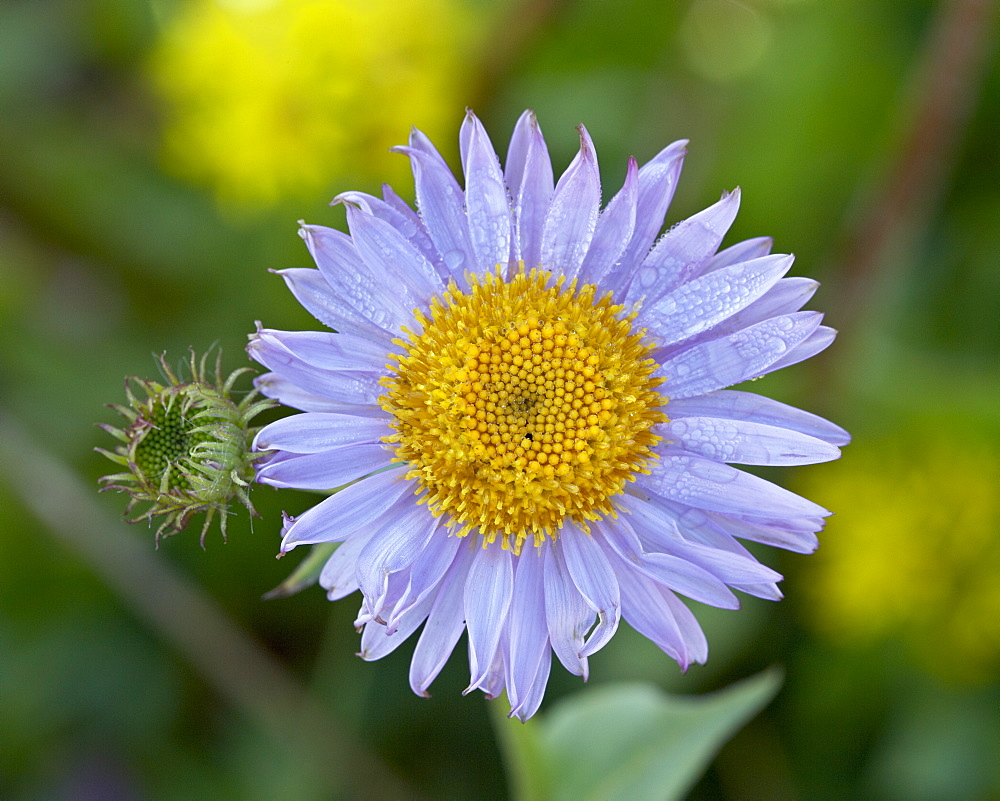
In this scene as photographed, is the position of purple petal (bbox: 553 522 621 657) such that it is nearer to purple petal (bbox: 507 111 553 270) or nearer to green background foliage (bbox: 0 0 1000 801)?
purple petal (bbox: 507 111 553 270)

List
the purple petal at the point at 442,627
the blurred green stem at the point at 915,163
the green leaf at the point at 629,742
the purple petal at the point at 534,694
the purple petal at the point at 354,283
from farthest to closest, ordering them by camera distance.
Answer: the blurred green stem at the point at 915,163
the green leaf at the point at 629,742
the purple petal at the point at 354,283
the purple petal at the point at 442,627
the purple petal at the point at 534,694

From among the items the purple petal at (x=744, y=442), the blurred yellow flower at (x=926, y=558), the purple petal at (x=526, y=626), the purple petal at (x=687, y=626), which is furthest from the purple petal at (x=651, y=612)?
the blurred yellow flower at (x=926, y=558)

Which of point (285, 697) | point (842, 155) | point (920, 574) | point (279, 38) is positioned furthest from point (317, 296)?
point (842, 155)

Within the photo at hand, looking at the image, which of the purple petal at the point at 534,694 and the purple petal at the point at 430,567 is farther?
the purple petal at the point at 430,567

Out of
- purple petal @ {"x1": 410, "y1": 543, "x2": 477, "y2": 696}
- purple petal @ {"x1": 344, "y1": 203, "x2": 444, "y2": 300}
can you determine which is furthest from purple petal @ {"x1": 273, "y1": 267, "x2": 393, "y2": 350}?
purple petal @ {"x1": 410, "y1": 543, "x2": 477, "y2": 696}

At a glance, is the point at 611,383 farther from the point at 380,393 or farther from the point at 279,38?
the point at 279,38

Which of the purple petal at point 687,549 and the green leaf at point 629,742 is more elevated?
the purple petal at point 687,549

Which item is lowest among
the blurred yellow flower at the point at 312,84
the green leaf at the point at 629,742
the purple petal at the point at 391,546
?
the green leaf at the point at 629,742

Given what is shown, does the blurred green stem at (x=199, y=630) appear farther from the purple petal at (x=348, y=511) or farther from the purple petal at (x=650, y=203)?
the purple petal at (x=650, y=203)
